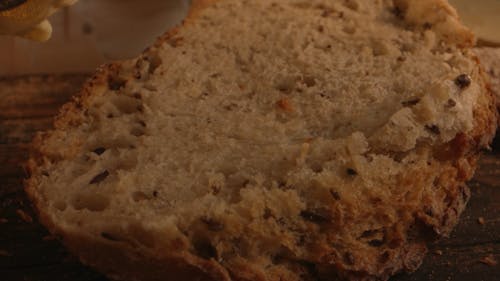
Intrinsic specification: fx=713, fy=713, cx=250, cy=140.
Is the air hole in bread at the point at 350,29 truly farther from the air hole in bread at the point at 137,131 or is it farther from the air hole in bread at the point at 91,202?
the air hole in bread at the point at 91,202

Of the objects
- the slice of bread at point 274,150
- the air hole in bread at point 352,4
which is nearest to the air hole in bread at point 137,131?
the slice of bread at point 274,150

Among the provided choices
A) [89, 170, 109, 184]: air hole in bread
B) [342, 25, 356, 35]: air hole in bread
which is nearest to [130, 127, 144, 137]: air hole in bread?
[89, 170, 109, 184]: air hole in bread

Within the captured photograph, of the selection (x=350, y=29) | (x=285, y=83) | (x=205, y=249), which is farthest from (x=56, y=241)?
(x=350, y=29)

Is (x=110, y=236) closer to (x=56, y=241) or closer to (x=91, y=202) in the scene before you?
(x=91, y=202)

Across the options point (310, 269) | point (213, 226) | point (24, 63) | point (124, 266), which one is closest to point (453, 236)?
point (310, 269)

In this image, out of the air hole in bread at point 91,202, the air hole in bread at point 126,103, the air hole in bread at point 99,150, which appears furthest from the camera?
the air hole in bread at point 126,103

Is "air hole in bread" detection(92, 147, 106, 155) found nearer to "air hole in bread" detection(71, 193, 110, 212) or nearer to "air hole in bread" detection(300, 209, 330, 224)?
"air hole in bread" detection(71, 193, 110, 212)

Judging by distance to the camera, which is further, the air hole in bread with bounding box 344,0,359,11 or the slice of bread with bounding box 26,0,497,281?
the air hole in bread with bounding box 344,0,359,11
